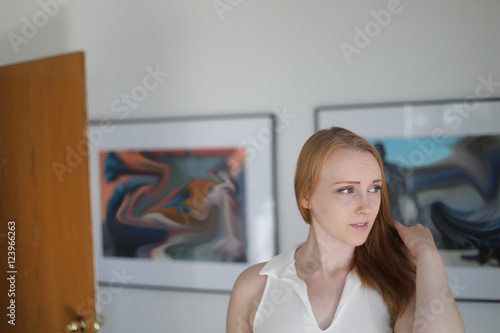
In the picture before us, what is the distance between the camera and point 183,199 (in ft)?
7.78

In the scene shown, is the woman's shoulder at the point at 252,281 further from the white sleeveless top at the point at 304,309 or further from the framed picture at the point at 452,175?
the framed picture at the point at 452,175

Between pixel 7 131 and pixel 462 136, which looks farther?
pixel 7 131

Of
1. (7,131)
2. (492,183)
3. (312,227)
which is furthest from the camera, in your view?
(7,131)

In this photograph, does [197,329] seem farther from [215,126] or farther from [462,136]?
[462,136]

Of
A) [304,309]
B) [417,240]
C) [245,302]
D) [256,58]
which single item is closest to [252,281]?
[245,302]

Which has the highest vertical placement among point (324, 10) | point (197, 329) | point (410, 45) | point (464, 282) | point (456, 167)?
point (324, 10)

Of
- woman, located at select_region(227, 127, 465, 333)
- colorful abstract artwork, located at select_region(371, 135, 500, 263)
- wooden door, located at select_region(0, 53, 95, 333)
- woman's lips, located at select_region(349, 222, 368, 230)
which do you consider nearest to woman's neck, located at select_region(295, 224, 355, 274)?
woman, located at select_region(227, 127, 465, 333)

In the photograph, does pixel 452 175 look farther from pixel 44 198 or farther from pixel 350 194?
pixel 44 198

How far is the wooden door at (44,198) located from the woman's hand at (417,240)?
133 cm

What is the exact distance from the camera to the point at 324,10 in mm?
2166

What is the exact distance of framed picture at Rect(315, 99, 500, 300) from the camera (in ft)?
6.47

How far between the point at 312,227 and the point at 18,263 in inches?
62.9

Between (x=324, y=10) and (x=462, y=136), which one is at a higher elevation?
(x=324, y=10)

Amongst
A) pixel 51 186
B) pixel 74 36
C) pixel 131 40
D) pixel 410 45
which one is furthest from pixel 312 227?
pixel 74 36
